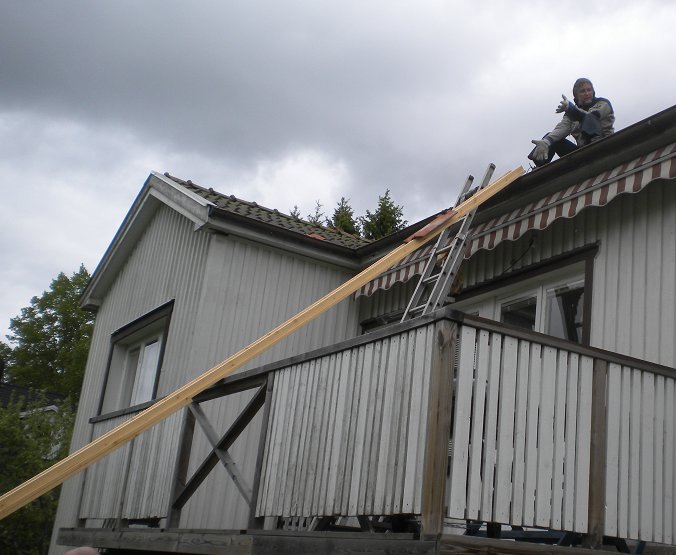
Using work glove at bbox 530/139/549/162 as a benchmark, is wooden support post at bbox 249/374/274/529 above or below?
below

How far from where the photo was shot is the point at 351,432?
600cm

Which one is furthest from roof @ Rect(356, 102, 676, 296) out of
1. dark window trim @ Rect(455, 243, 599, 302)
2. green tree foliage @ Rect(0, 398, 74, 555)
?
green tree foliage @ Rect(0, 398, 74, 555)

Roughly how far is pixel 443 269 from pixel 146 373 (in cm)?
578

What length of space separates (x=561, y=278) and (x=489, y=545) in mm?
3832

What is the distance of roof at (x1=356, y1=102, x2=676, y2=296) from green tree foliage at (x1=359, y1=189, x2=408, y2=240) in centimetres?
2600

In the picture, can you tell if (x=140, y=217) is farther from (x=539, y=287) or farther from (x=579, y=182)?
(x=579, y=182)

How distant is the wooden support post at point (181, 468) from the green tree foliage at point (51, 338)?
34.8 metres

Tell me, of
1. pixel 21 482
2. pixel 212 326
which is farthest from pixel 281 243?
pixel 21 482

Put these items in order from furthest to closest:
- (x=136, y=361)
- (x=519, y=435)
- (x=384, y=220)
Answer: (x=384, y=220), (x=136, y=361), (x=519, y=435)

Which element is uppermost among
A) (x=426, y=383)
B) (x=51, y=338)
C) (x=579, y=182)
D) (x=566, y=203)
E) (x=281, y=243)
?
(x=51, y=338)

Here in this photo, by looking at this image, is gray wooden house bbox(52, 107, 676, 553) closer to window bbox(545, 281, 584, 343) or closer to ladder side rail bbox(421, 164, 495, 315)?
window bbox(545, 281, 584, 343)

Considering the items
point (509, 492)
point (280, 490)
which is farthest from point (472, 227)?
point (509, 492)

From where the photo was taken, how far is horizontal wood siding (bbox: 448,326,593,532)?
5117 millimetres

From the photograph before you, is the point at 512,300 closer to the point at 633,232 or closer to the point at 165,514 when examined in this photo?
the point at 633,232
